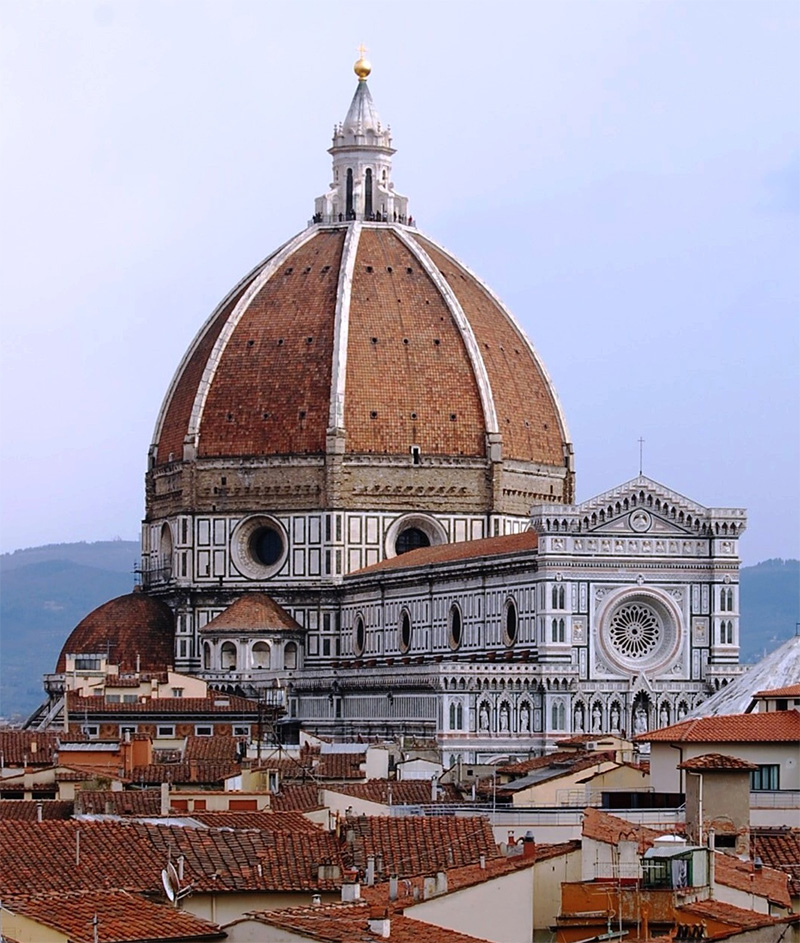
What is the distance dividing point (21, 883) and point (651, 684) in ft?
223

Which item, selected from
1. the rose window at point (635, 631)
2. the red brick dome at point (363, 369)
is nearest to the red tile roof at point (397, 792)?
the rose window at point (635, 631)

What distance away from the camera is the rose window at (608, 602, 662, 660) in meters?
96.0

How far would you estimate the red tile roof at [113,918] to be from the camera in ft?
74.5

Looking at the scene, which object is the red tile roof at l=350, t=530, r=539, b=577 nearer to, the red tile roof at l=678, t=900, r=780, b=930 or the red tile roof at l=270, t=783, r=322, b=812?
the red tile roof at l=270, t=783, r=322, b=812

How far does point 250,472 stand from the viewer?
115 metres

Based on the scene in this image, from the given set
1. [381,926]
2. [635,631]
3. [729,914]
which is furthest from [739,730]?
[635,631]

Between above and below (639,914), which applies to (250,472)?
above

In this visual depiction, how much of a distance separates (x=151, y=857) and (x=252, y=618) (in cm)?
8246

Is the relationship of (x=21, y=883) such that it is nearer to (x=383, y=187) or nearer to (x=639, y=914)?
(x=639, y=914)

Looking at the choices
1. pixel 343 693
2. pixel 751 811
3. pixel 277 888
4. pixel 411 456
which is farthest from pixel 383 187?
pixel 277 888

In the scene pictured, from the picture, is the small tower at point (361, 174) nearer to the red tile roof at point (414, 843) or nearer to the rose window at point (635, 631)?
the rose window at point (635, 631)

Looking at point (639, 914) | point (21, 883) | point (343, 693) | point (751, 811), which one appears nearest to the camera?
point (639, 914)

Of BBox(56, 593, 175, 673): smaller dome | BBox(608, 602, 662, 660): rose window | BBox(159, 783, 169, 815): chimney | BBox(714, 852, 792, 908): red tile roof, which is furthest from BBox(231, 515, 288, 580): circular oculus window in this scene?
BBox(714, 852, 792, 908): red tile roof

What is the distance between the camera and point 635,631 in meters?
96.3
